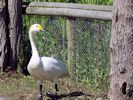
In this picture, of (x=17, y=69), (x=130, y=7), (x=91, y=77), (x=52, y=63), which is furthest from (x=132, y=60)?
(x=17, y=69)

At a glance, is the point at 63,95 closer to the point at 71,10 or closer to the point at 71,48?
the point at 71,48

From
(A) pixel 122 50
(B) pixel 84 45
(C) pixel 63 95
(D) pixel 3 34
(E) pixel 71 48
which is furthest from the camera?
(D) pixel 3 34

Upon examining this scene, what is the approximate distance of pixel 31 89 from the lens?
732 cm

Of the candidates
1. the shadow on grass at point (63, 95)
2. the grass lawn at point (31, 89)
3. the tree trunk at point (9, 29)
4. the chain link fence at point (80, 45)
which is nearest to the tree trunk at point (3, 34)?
the tree trunk at point (9, 29)

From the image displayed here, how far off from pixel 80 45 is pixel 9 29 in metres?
1.34

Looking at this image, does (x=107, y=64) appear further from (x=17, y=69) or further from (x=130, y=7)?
(x=130, y=7)

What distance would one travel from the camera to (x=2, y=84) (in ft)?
25.2

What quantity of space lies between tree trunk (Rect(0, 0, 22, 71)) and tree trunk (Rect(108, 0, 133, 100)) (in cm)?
479

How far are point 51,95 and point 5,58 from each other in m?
1.47

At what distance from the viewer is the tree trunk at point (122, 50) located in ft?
11.1

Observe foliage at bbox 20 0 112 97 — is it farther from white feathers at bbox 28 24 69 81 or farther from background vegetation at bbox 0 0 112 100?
white feathers at bbox 28 24 69 81

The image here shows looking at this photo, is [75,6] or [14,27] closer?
[75,6]

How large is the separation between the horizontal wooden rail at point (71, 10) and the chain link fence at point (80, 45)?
12 centimetres

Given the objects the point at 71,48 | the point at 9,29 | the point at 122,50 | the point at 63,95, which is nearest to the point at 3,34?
the point at 9,29
